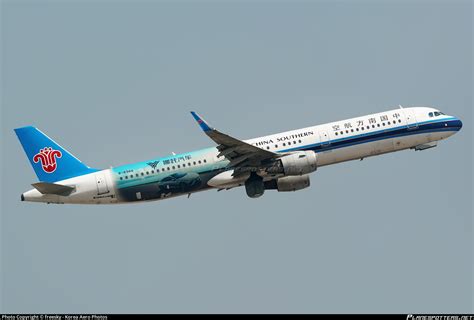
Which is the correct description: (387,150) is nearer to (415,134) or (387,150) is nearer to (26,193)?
(415,134)

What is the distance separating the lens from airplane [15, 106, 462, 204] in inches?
3039

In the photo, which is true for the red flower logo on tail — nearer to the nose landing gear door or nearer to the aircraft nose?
the nose landing gear door

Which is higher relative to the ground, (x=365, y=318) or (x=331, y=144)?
(x=331, y=144)

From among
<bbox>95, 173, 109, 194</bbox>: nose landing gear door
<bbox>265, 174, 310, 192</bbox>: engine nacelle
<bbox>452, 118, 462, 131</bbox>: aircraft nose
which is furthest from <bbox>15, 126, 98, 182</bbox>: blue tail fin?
<bbox>452, 118, 462, 131</bbox>: aircraft nose

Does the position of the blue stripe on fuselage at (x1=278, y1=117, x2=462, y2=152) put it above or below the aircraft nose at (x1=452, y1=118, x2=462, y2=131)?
below

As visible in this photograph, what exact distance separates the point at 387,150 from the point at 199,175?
1556 centimetres

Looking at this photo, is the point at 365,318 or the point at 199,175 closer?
the point at 365,318

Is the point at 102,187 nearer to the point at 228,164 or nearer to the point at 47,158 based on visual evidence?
the point at 47,158

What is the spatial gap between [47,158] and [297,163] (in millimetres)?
20520

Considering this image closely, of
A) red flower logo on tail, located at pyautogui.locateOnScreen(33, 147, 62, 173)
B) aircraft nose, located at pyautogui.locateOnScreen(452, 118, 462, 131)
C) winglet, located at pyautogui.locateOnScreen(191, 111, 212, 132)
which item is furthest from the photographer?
aircraft nose, located at pyautogui.locateOnScreen(452, 118, 462, 131)

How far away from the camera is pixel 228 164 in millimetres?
77875

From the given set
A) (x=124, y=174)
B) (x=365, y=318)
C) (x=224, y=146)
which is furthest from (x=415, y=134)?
(x=365, y=318)

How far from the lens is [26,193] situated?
78062 millimetres

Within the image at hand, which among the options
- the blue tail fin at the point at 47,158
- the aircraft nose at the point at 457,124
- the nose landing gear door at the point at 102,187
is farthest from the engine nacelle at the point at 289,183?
the blue tail fin at the point at 47,158
